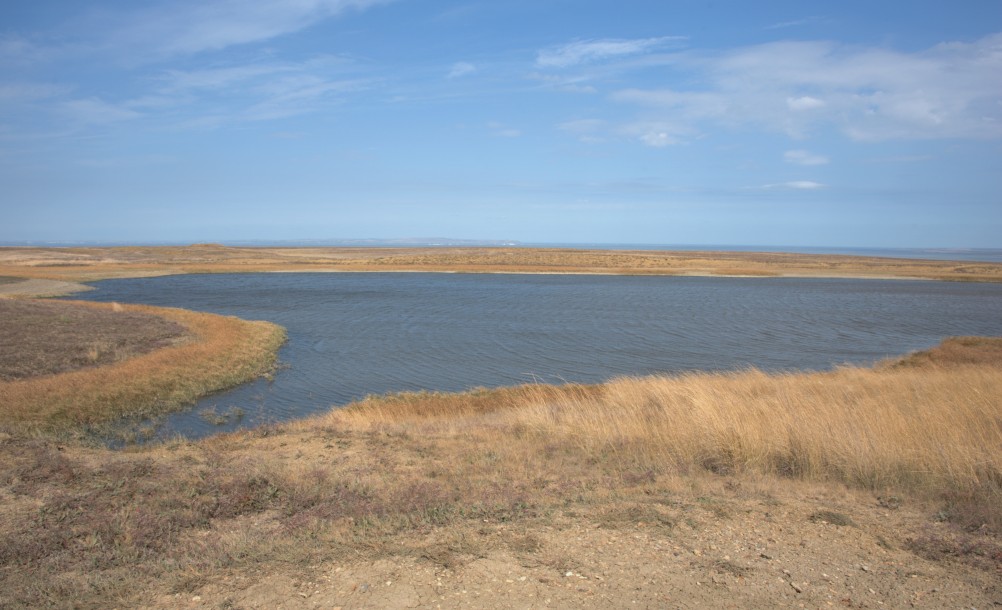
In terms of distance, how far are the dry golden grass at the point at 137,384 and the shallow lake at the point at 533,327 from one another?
3.43 ft

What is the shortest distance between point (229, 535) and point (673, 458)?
598 cm

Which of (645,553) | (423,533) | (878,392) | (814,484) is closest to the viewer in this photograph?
(645,553)

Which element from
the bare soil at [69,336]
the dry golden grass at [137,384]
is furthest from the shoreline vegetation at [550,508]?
the bare soil at [69,336]

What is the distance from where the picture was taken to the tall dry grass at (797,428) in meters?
7.95

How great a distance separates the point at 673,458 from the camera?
29.9ft

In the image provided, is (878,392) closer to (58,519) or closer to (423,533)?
(423,533)

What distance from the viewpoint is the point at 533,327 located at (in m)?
34.1

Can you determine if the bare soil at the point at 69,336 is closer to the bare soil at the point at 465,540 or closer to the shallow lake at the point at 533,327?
the shallow lake at the point at 533,327

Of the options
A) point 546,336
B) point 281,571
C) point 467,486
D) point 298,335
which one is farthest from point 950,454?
point 298,335

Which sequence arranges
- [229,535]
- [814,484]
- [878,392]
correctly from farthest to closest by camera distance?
[878,392] < [814,484] < [229,535]

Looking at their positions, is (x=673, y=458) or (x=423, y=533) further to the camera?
(x=673, y=458)

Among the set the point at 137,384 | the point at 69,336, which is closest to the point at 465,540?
the point at 137,384

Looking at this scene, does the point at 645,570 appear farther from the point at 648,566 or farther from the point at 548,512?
the point at 548,512

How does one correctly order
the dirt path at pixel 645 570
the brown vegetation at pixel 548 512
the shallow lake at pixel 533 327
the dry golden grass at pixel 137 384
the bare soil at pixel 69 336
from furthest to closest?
the shallow lake at pixel 533 327 < the bare soil at pixel 69 336 < the dry golden grass at pixel 137 384 < the brown vegetation at pixel 548 512 < the dirt path at pixel 645 570
